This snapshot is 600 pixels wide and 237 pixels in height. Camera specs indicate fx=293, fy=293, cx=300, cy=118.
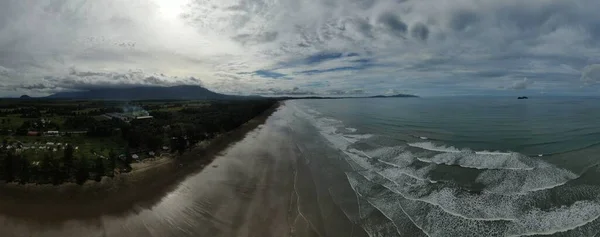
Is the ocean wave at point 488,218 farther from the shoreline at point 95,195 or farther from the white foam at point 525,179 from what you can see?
the shoreline at point 95,195

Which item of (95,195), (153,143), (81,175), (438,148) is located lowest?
(95,195)

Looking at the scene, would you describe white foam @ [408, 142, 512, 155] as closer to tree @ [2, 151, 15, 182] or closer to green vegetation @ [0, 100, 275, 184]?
green vegetation @ [0, 100, 275, 184]

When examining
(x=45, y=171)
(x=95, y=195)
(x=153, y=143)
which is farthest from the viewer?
(x=153, y=143)

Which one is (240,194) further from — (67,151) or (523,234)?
(67,151)

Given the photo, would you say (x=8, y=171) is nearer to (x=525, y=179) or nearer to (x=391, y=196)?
(x=391, y=196)

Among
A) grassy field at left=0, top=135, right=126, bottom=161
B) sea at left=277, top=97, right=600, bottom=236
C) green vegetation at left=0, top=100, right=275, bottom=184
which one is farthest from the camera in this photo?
grassy field at left=0, top=135, right=126, bottom=161

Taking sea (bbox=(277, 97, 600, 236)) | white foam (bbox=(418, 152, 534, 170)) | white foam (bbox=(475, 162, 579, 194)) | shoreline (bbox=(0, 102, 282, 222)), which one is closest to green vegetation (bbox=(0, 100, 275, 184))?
shoreline (bbox=(0, 102, 282, 222))

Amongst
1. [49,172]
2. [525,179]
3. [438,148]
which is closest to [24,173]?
[49,172]

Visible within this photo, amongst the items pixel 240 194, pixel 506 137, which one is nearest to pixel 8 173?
pixel 240 194
